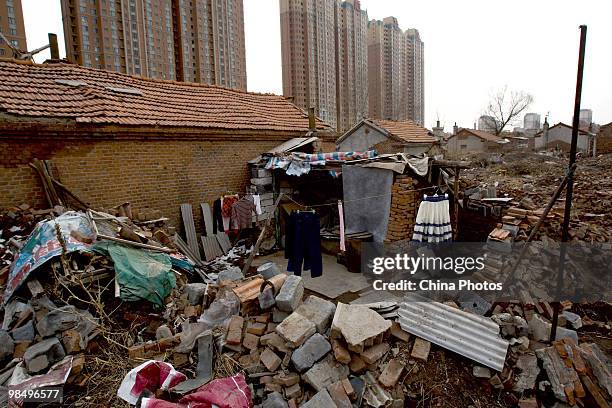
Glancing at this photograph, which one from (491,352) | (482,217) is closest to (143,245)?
(491,352)

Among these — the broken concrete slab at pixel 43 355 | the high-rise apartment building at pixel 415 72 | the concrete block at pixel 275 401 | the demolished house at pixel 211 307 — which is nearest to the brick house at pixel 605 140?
the high-rise apartment building at pixel 415 72

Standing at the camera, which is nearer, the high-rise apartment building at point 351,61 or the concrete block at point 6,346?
the concrete block at point 6,346

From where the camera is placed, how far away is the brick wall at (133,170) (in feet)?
23.2

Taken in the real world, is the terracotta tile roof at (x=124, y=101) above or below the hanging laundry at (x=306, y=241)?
above

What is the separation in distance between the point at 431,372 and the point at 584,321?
3.07 m

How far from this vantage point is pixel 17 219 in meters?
6.71

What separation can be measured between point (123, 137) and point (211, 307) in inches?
222

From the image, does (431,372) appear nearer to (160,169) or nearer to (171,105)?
(160,169)

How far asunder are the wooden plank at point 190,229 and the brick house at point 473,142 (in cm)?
3850

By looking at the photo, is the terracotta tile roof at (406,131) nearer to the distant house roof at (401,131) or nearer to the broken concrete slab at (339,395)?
the distant house roof at (401,131)

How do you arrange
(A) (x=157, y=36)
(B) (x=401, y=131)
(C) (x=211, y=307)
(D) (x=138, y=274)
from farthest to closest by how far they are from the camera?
(A) (x=157, y=36) → (B) (x=401, y=131) → (D) (x=138, y=274) → (C) (x=211, y=307)

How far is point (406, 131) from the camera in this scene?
22219 millimetres

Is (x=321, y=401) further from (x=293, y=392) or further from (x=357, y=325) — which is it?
(x=357, y=325)

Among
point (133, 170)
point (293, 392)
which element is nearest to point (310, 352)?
point (293, 392)
